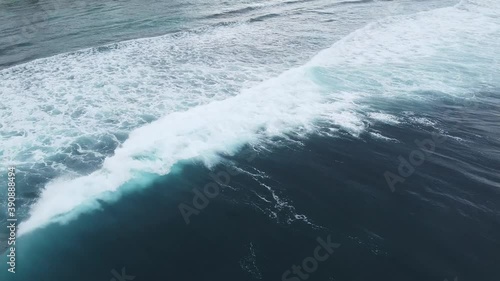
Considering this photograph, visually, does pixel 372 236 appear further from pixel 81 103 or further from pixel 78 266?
pixel 81 103

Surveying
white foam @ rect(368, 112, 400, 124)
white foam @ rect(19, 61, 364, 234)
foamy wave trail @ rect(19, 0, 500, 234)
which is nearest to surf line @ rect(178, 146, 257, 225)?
white foam @ rect(19, 61, 364, 234)

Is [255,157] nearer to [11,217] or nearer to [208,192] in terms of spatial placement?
[208,192]

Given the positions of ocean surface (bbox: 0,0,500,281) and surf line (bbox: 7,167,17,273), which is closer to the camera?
ocean surface (bbox: 0,0,500,281)

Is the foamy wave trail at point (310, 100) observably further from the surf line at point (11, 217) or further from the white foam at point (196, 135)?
the surf line at point (11, 217)

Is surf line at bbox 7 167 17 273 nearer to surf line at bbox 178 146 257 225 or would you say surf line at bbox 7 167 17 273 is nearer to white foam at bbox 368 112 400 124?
surf line at bbox 178 146 257 225

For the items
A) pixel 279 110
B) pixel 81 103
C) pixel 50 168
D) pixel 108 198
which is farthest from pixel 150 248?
pixel 81 103

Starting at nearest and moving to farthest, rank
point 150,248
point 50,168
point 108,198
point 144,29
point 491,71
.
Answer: point 150,248
point 108,198
point 50,168
point 491,71
point 144,29
